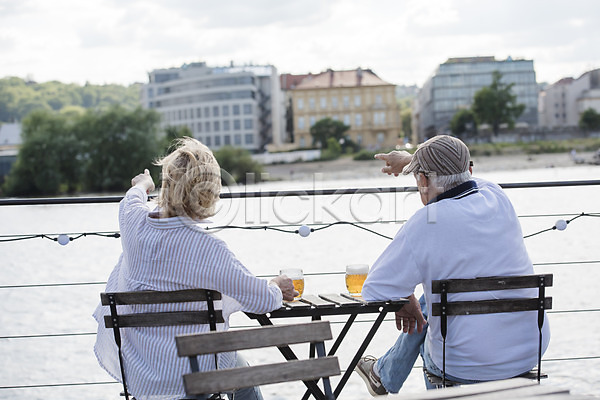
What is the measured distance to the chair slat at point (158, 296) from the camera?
2.18 meters

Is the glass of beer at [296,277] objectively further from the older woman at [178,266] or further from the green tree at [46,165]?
the green tree at [46,165]

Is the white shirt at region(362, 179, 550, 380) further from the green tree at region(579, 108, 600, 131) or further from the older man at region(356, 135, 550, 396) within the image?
the green tree at region(579, 108, 600, 131)

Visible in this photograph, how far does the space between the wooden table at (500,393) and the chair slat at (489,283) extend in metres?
0.50

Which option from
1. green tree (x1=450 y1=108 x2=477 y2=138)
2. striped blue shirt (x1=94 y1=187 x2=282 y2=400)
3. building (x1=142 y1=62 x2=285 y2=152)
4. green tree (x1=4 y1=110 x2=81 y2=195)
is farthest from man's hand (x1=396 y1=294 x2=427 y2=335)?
building (x1=142 y1=62 x2=285 y2=152)

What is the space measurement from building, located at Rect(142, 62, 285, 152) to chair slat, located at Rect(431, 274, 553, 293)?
85.9m

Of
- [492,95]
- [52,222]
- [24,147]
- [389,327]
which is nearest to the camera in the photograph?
[389,327]

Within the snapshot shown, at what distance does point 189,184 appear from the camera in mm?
2268

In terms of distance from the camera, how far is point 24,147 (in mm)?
50875

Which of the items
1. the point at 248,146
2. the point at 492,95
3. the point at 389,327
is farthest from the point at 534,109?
the point at 389,327

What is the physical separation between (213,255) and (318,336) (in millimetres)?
483

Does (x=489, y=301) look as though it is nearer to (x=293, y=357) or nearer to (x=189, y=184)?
(x=293, y=357)

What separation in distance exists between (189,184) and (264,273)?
14.8 meters

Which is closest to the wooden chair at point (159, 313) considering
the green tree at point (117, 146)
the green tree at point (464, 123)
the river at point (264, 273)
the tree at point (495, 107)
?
the river at point (264, 273)

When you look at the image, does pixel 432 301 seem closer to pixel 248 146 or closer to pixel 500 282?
pixel 500 282
